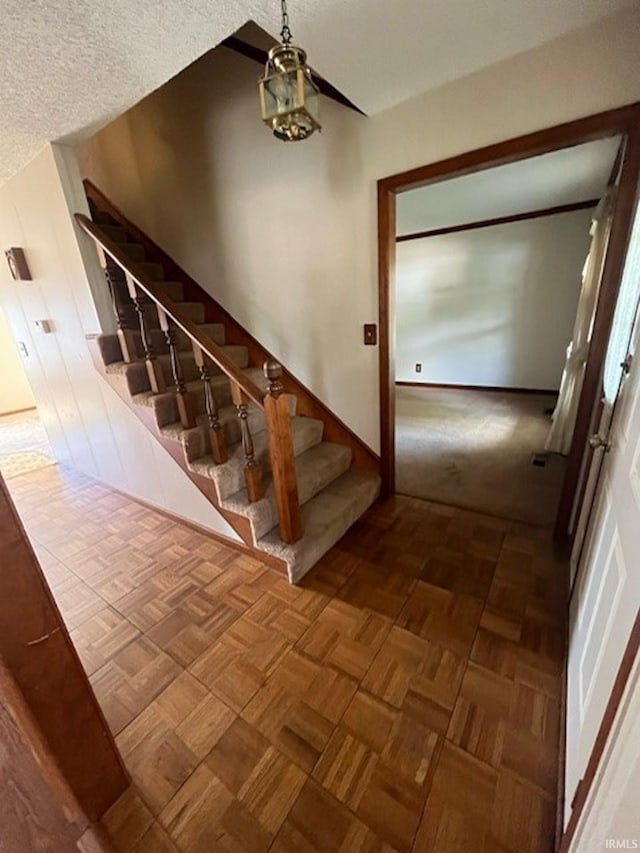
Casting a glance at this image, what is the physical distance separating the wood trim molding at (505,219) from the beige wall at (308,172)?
324 centimetres

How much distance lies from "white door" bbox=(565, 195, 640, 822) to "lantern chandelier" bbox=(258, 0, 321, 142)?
1.22 m

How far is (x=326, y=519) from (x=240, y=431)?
0.71 m

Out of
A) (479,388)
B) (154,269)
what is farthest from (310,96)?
(479,388)

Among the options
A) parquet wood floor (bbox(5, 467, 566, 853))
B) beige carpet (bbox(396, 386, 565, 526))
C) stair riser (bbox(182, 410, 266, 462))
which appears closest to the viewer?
parquet wood floor (bbox(5, 467, 566, 853))

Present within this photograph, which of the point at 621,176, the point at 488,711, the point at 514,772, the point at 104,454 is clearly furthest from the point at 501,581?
the point at 104,454

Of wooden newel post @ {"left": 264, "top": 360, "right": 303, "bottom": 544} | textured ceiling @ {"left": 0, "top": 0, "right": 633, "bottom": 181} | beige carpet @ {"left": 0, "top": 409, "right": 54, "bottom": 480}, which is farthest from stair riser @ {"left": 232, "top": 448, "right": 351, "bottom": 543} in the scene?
beige carpet @ {"left": 0, "top": 409, "right": 54, "bottom": 480}

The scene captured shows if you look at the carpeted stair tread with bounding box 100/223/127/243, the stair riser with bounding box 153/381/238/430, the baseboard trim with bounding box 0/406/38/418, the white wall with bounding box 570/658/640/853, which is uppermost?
the carpeted stair tread with bounding box 100/223/127/243

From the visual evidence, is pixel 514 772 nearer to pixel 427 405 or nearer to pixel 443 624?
pixel 443 624

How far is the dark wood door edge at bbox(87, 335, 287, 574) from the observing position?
1792 millimetres

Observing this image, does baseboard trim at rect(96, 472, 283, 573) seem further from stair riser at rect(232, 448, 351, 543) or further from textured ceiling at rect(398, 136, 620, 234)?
textured ceiling at rect(398, 136, 620, 234)

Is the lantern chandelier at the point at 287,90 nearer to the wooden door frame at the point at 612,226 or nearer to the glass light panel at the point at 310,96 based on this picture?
the glass light panel at the point at 310,96

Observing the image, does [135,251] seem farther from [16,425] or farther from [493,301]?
[493,301]

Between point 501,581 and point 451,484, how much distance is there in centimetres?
93

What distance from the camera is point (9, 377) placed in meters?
5.25
